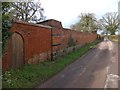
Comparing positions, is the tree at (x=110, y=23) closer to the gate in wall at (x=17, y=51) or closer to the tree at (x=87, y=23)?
the tree at (x=87, y=23)

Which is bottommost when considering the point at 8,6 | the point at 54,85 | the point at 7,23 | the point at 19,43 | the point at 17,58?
the point at 54,85

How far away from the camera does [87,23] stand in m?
70.1

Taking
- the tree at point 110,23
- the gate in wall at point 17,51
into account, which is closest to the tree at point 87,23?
the tree at point 110,23

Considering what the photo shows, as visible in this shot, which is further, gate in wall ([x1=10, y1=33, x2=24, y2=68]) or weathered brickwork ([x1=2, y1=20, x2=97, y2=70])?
Answer: gate in wall ([x1=10, y1=33, x2=24, y2=68])

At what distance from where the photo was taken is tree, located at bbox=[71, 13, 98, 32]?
6956cm

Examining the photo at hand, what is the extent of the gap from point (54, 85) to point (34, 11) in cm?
3411

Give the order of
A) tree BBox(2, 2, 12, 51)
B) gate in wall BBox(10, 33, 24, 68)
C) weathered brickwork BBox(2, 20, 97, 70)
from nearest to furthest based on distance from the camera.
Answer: tree BBox(2, 2, 12, 51), weathered brickwork BBox(2, 20, 97, 70), gate in wall BBox(10, 33, 24, 68)

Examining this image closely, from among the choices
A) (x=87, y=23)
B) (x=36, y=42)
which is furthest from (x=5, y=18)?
(x=87, y=23)

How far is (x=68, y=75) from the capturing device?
1037 centimetres

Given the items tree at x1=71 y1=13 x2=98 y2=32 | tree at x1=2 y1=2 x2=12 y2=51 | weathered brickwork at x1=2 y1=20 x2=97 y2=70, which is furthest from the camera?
tree at x1=71 y1=13 x2=98 y2=32

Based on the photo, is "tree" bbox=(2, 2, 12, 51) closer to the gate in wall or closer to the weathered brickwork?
the weathered brickwork

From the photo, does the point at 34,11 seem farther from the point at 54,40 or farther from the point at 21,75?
the point at 21,75

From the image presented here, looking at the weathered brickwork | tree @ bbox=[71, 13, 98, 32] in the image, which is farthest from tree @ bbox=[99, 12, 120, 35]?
the weathered brickwork

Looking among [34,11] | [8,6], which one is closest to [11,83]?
[8,6]
